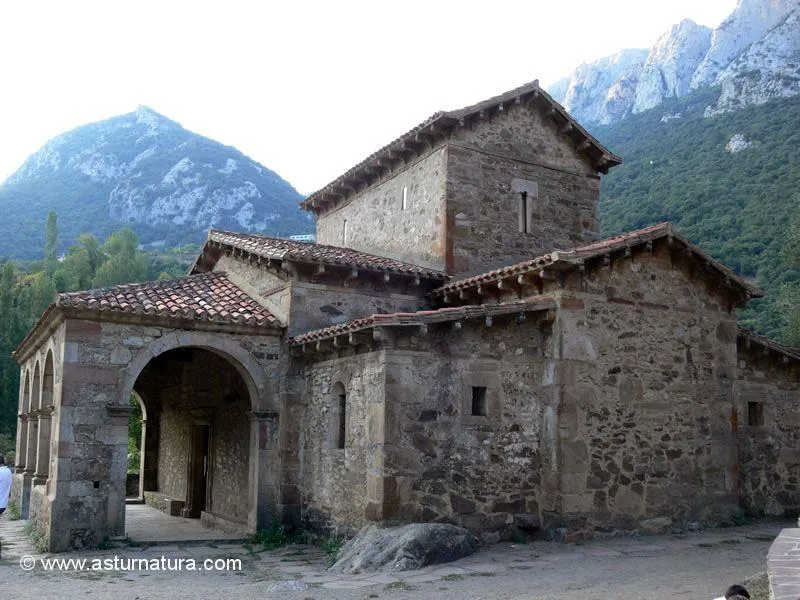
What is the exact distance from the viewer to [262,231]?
7719 cm

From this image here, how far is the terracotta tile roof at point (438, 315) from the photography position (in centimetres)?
1062

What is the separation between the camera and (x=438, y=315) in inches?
426

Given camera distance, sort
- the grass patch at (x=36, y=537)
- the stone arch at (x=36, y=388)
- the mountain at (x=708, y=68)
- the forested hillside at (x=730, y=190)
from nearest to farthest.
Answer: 1. the grass patch at (x=36, y=537)
2. the stone arch at (x=36, y=388)
3. the forested hillside at (x=730, y=190)
4. the mountain at (x=708, y=68)

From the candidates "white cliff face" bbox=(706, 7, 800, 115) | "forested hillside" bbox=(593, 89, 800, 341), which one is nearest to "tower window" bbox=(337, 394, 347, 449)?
"forested hillside" bbox=(593, 89, 800, 341)

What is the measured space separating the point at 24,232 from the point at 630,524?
79033 millimetres

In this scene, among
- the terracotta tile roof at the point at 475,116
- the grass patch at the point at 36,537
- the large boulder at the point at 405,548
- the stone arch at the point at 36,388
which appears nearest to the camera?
the large boulder at the point at 405,548

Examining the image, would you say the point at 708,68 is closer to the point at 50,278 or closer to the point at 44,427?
the point at 50,278

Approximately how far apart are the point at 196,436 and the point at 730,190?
2940 centimetres

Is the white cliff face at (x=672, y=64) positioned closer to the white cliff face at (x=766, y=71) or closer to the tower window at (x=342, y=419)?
the white cliff face at (x=766, y=71)

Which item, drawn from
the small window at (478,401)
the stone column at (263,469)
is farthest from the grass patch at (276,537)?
the small window at (478,401)

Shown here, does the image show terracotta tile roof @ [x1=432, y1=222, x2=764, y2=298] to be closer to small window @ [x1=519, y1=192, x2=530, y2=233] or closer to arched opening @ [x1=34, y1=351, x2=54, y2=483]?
small window @ [x1=519, y1=192, x2=530, y2=233]

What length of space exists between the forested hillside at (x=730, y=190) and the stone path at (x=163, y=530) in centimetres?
1903

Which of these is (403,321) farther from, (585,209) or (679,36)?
(679,36)

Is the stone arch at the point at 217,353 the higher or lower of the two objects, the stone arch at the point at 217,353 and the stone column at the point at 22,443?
the higher
